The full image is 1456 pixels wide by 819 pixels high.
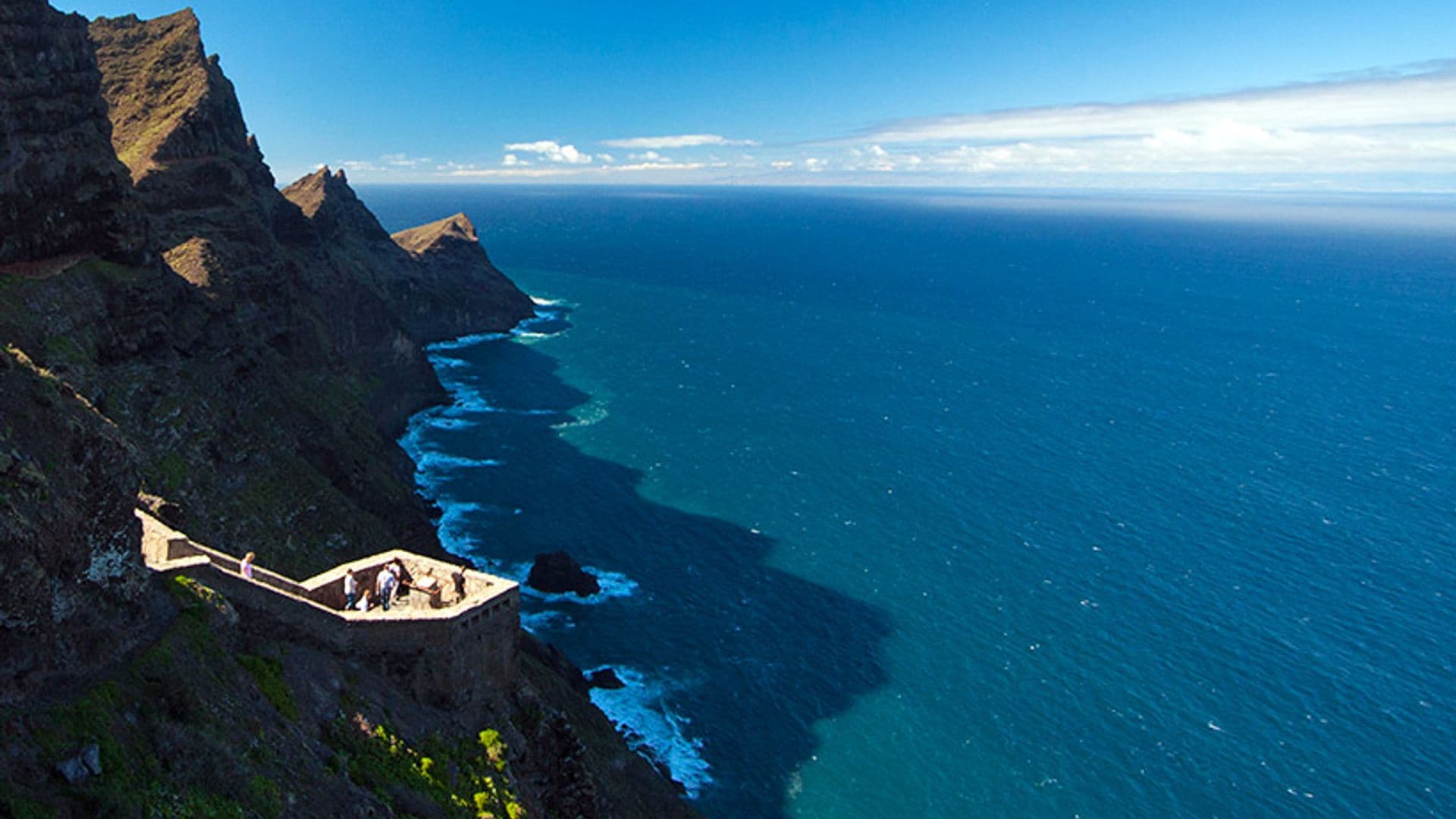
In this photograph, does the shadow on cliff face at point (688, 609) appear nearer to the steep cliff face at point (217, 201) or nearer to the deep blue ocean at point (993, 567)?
the deep blue ocean at point (993, 567)

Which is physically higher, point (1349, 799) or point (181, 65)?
point (181, 65)

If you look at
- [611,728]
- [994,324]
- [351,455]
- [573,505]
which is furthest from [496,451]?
[994,324]

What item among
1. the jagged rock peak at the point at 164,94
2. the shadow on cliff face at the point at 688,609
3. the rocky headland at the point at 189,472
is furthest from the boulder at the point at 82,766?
the jagged rock peak at the point at 164,94

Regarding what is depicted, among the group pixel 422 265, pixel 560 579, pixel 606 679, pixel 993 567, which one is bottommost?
pixel 606 679

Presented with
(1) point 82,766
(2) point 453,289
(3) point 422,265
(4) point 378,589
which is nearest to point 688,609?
(4) point 378,589

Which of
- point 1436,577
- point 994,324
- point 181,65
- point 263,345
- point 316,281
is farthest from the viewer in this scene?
point 994,324

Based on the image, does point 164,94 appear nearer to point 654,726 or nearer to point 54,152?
point 54,152

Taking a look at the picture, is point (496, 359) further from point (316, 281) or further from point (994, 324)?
point (994, 324)
